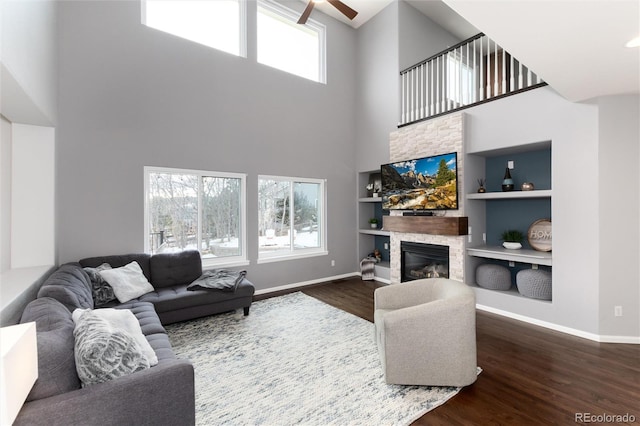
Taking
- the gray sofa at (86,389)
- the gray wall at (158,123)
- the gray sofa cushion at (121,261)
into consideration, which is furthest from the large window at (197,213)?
the gray sofa at (86,389)

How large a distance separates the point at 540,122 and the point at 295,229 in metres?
4.15

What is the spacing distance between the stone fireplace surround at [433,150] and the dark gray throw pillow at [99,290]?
4337 mm

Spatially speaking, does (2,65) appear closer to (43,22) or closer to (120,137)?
(43,22)

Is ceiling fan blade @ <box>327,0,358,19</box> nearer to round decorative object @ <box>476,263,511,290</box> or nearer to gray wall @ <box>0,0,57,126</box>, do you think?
gray wall @ <box>0,0,57,126</box>

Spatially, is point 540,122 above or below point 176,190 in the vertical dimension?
above

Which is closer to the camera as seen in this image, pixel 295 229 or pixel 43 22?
pixel 43 22

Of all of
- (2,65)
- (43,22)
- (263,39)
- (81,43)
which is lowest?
(2,65)

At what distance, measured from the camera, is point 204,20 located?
483 cm

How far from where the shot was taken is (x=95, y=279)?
330 cm

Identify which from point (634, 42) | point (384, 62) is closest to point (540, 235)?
point (634, 42)

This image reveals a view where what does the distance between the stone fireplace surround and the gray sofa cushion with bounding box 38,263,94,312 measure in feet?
14.7

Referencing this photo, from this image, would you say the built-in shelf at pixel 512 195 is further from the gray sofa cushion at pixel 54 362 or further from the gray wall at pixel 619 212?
the gray sofa cushion at pixel 54 362

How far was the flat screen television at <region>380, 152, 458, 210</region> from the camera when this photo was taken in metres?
4.47

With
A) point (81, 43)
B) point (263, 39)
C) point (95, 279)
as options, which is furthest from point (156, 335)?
point (263, 39)
